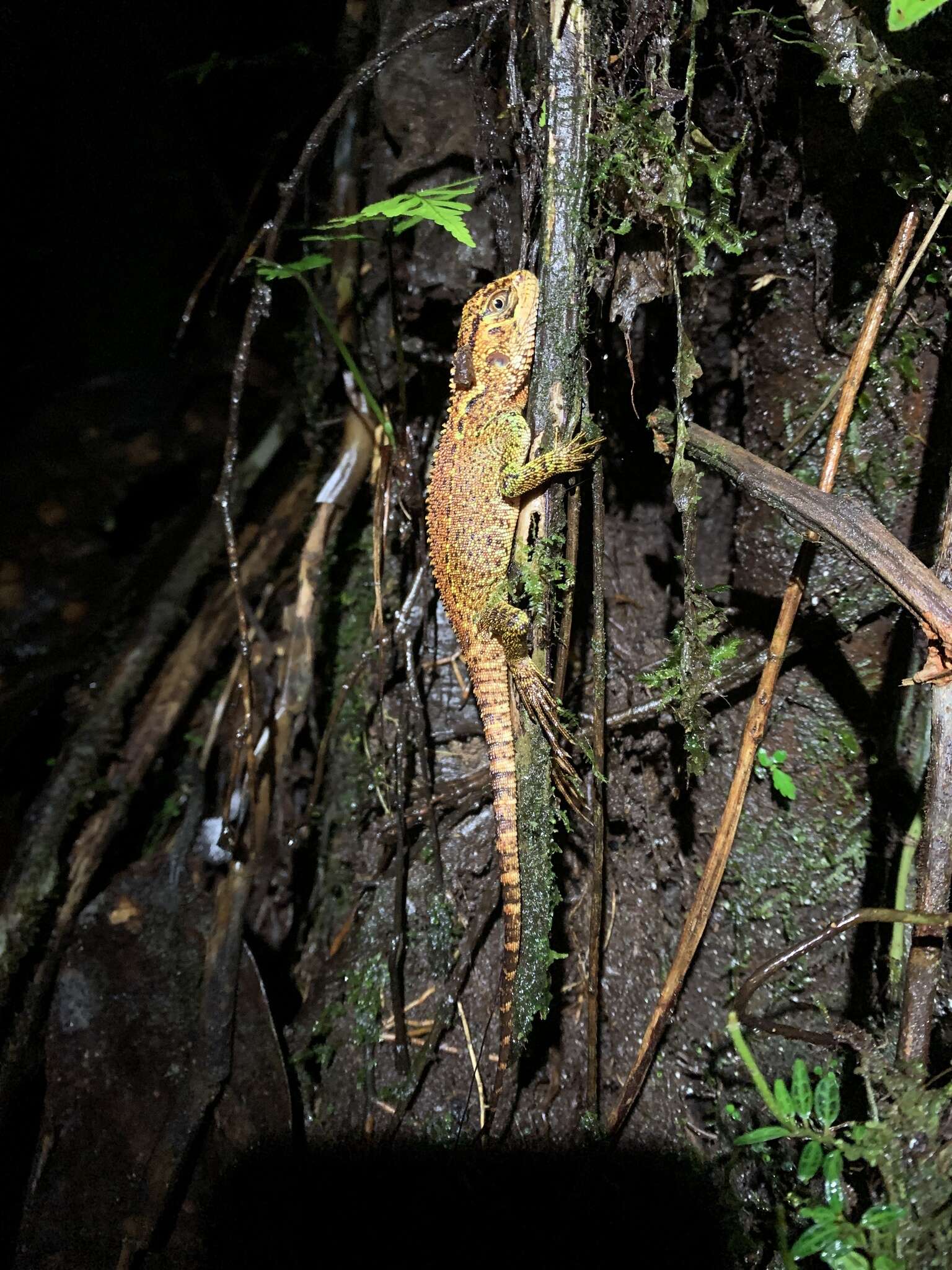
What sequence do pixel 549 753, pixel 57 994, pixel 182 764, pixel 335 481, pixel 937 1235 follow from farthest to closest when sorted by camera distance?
pixel 182 764, pixel 335 481, pixel 57 994, pixel 549 753, pixel 937 1235

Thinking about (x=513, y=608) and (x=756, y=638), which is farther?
(x=756, y=638)

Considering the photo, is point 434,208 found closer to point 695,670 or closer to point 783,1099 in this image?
point 695,670

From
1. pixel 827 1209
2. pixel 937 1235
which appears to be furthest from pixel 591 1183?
pixel 937 1235

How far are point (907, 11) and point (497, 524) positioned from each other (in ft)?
5.84

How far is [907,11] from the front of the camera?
1428 millimetres

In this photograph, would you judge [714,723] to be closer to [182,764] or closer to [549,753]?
[549,753]

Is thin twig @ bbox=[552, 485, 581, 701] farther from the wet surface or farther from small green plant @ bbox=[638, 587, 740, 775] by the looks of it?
the wet surface

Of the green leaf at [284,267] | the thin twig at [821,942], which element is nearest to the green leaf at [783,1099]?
the thin twig at [821,942]

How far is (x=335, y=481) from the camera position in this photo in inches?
144

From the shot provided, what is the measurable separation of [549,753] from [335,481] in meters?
1.93

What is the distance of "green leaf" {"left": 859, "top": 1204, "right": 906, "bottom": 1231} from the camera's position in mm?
1788

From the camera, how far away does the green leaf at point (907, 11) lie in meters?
1.41

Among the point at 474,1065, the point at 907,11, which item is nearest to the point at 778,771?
the point at 474,1065

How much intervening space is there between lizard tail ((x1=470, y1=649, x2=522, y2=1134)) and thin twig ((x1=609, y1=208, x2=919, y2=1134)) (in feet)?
1.57
